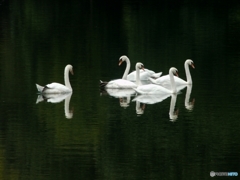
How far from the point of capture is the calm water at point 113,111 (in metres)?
18.6

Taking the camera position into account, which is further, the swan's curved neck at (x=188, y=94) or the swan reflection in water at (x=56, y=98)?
the swan's curved neck at (x=188, y=94)

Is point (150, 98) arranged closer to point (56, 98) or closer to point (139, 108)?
point (139, 108)

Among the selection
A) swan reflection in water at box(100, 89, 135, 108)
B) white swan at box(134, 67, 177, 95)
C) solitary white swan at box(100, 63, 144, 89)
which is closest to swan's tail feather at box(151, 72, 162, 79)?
solitary white swan at box(100, 63, 144, 89)

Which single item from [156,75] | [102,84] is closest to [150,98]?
[102,84]

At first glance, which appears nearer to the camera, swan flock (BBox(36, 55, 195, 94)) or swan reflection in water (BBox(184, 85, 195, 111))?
swan reflection in water (BBox(184, 85, 195, 111))

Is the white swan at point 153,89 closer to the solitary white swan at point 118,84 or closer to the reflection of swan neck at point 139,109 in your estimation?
the solitary white swan at point 118,84

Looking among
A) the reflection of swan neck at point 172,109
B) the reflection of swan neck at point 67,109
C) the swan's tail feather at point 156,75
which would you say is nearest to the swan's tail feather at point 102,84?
the reflection of swan neck at point 67,109

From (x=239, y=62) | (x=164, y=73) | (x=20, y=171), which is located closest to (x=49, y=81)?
(x=164, y=73)

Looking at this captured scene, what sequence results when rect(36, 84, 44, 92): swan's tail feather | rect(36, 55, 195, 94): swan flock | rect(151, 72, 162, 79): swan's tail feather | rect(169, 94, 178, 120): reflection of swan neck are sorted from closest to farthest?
rect(169, 94, 178, 120): reflection of swan neck, rect(36, 84, 44, 92): swan's tail feather, rect(36, 55, 195, 94): swan flock, rect(151, 72, 162, 79): swan's tail feather

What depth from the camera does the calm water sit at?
61.1 ft

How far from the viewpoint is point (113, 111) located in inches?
A: 932

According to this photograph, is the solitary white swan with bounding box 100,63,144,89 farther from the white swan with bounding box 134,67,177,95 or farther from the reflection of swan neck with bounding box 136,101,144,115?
the reflection of swan neck with bounding box 136,101,144,115

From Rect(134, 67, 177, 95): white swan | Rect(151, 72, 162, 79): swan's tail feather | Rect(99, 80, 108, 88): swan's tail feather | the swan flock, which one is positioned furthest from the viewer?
Rect(151, 72, 162, 79): swan's tail feather

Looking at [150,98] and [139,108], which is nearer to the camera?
[139,108]
